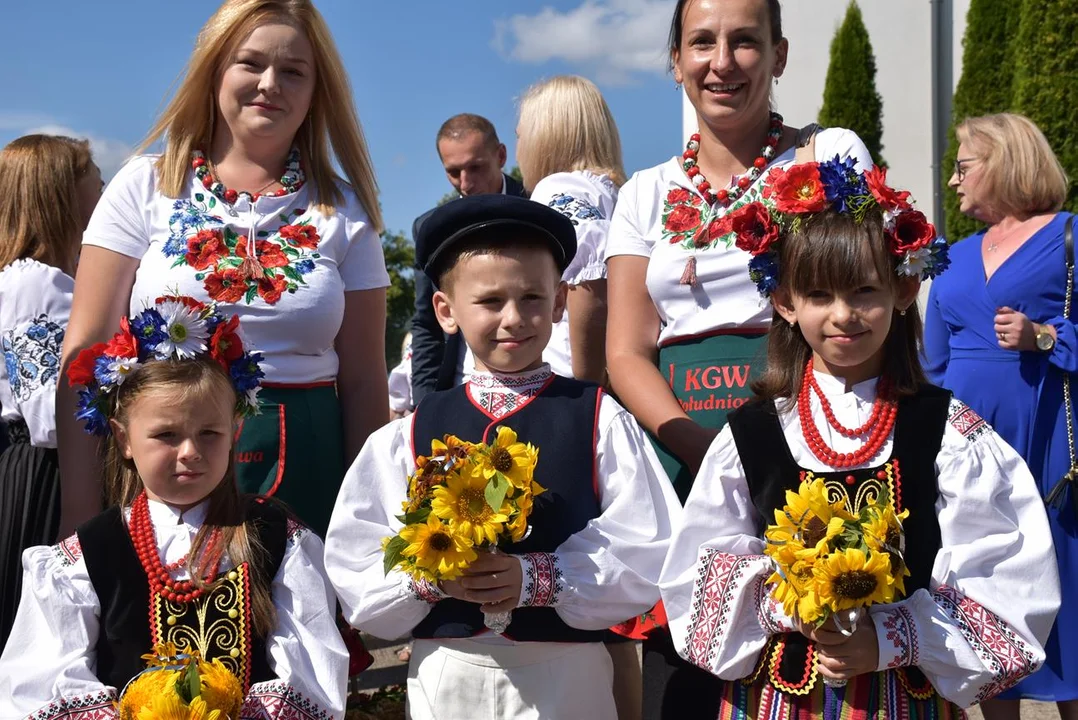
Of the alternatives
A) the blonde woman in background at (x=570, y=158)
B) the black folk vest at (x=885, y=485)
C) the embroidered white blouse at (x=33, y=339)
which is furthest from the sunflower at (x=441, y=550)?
the embroidered white blouse at (x=33, y=339)

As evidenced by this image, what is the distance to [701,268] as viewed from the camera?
10.5 feet

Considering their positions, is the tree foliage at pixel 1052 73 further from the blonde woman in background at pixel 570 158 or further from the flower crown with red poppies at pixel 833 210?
the flower crown with red poppies at pixel 833 210

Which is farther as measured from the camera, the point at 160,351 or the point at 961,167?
the point at 961,167

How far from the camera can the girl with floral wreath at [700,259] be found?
3.15 metres

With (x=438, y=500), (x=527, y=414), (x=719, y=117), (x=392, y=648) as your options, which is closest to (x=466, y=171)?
(x=392, y=648)

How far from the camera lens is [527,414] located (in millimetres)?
2928

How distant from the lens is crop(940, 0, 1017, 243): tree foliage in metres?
14.3

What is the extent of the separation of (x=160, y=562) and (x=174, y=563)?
34 mm

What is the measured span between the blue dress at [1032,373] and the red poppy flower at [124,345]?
9.42 ft

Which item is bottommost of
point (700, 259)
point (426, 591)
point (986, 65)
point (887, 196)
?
point (426, 591)

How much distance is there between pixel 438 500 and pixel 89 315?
1.39m

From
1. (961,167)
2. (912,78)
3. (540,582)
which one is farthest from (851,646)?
(912,78)

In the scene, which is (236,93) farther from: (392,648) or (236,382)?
(392,648)

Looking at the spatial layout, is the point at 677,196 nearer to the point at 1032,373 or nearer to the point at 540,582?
the point at 540,582
